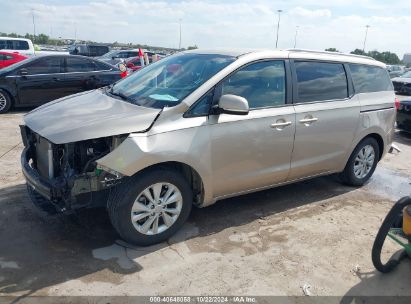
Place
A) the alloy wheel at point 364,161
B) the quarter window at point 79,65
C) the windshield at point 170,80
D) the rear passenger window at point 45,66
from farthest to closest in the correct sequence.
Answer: the quarter window at point 79,65
the rear passenger window at point 45,66
the alloy wheel at point 364,161
the windshield at point 170,80

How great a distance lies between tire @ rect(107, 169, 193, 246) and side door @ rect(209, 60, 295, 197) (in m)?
0.38

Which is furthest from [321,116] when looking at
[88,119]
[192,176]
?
[88,119]

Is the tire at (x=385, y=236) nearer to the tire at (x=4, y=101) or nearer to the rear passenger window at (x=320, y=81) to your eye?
the rear passenger window at (x=320, y=81)

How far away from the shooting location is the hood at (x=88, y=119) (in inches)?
131

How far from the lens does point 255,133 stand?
4.06 m

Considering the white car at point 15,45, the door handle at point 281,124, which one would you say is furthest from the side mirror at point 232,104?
the white car at point 15,45

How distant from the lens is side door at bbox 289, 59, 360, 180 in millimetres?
4488

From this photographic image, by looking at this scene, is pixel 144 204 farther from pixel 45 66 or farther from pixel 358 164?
pixel 45 66

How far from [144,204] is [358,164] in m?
3.21

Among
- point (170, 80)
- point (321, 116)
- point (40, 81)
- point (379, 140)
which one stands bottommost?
point (379, 140)

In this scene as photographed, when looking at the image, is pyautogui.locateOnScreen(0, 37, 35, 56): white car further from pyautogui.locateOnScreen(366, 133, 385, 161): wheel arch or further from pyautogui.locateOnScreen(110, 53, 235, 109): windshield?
pyautogui.locateOnScreen(366, 133, 385, 161): wheel arch

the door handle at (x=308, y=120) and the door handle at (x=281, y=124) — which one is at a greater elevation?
the door handle at (x=308, y=120)

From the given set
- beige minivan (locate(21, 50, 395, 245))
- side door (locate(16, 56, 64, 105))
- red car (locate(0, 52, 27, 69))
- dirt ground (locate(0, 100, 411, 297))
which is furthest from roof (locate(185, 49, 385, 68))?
red car (locate(0, 52, 27, 69))

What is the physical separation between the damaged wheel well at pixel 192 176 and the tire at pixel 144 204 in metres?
0.08
